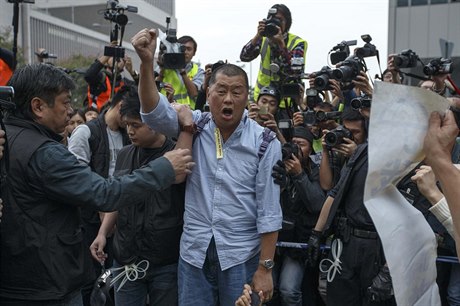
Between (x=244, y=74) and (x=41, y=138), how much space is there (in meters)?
1.22

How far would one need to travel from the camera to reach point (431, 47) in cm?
2784

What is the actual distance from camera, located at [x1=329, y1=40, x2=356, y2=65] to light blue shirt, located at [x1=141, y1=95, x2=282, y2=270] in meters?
1.94

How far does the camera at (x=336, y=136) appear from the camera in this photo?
3.92m

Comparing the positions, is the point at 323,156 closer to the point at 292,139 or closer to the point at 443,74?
the point at 292,139

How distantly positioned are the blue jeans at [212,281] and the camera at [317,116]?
1.62 meters

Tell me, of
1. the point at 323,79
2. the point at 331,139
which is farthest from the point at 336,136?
the point at 323,79

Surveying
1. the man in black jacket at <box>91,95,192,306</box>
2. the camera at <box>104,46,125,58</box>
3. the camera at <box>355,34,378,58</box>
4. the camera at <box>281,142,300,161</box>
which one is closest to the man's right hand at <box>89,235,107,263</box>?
the man in black jacket at <box>91,95,192,306</box>

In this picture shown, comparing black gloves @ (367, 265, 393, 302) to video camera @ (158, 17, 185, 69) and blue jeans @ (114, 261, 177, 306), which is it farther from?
video camera @ (158, 17, 185, 69)

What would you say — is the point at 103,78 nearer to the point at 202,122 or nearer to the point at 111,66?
the point at 111,66

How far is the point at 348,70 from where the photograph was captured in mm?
3932

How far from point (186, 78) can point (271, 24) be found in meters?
1.34

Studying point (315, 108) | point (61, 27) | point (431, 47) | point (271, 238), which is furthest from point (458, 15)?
point (61, 27)

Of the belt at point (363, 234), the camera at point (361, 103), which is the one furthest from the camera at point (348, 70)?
the belt at point (363, 234)

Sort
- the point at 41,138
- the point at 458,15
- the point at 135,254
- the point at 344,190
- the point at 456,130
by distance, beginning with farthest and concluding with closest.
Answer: the point at 458,15 → the point at 344,190 → the point at 135,254 → the point at 41,138 → the point at 456,130
